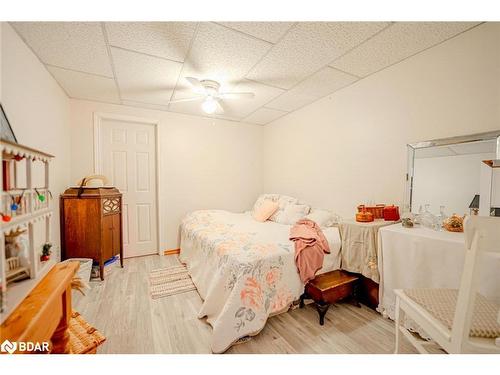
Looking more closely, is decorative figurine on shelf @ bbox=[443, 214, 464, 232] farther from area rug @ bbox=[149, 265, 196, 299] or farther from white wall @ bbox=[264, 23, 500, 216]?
area rug @ bbox=[149, 265, 196, 299]

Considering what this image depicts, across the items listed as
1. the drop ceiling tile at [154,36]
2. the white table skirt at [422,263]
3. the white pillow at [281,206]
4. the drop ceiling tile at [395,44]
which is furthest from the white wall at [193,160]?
the white table skirt at [422,263]

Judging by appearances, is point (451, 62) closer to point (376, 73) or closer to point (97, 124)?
point (376, 73)

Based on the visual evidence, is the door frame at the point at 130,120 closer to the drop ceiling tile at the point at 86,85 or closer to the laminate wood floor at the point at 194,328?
the drop ceiling tile at the point at 86,85

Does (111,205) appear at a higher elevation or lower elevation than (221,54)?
lower

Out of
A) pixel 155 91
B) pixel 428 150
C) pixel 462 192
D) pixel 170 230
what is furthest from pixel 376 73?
pixel 170 230

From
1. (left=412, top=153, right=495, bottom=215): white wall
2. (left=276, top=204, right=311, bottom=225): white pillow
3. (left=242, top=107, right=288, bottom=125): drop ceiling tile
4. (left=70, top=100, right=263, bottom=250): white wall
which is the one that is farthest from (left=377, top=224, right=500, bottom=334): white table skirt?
(left=70, top=100, right=263, bottom=250): white wall

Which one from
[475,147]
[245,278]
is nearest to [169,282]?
[245,278]

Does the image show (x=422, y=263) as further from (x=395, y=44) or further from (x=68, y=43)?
(x=68, y=43)

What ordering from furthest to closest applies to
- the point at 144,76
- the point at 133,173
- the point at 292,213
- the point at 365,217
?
the point at 133,173
the point at 292,213
the point at 144,76
the point at 365,217

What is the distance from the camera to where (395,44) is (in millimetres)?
1768


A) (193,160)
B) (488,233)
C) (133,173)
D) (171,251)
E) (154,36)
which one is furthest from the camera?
(193,160)

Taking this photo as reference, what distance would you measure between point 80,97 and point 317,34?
3.10 m

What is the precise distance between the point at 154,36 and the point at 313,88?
5.95 feet

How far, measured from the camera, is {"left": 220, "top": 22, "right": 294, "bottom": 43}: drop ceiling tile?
153 cm
